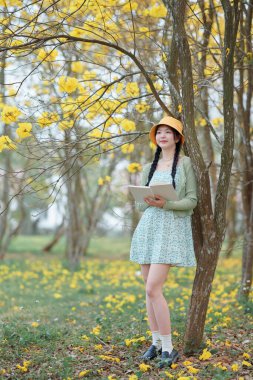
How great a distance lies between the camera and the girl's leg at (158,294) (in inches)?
164

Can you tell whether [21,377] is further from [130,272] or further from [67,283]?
[130,272]

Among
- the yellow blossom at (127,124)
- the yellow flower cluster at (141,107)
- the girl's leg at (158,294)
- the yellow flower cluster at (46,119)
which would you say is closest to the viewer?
the girl's leg at (158,294)

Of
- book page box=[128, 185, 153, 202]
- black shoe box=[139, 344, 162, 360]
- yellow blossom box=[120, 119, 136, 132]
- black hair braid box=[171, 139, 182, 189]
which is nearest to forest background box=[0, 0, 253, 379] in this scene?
yellow blossom box=[120, 119, 136, 132]

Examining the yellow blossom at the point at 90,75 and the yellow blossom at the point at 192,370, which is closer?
the yellow blossom at the point at 192,370

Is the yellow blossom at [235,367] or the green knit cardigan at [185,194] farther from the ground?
the green knit cardigan at [185,194]

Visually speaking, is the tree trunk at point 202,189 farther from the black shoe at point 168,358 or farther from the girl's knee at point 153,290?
the girl's knee at point 153,290

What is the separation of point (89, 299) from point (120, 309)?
5.31 ft

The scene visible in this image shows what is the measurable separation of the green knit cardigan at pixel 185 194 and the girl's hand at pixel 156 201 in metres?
0.03

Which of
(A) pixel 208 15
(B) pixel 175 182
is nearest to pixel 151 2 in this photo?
(A) pixel 208 15

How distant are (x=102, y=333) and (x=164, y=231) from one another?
169 centimetres

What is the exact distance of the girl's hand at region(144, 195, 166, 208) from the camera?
13.6ft

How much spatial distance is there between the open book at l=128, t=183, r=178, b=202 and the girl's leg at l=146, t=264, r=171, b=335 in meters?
0.54

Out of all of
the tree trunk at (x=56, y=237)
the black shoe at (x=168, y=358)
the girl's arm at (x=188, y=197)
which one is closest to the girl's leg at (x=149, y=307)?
the black shoe at (x=168, y=358)

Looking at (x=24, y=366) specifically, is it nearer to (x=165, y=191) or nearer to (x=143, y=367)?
(x=143, y=367)
